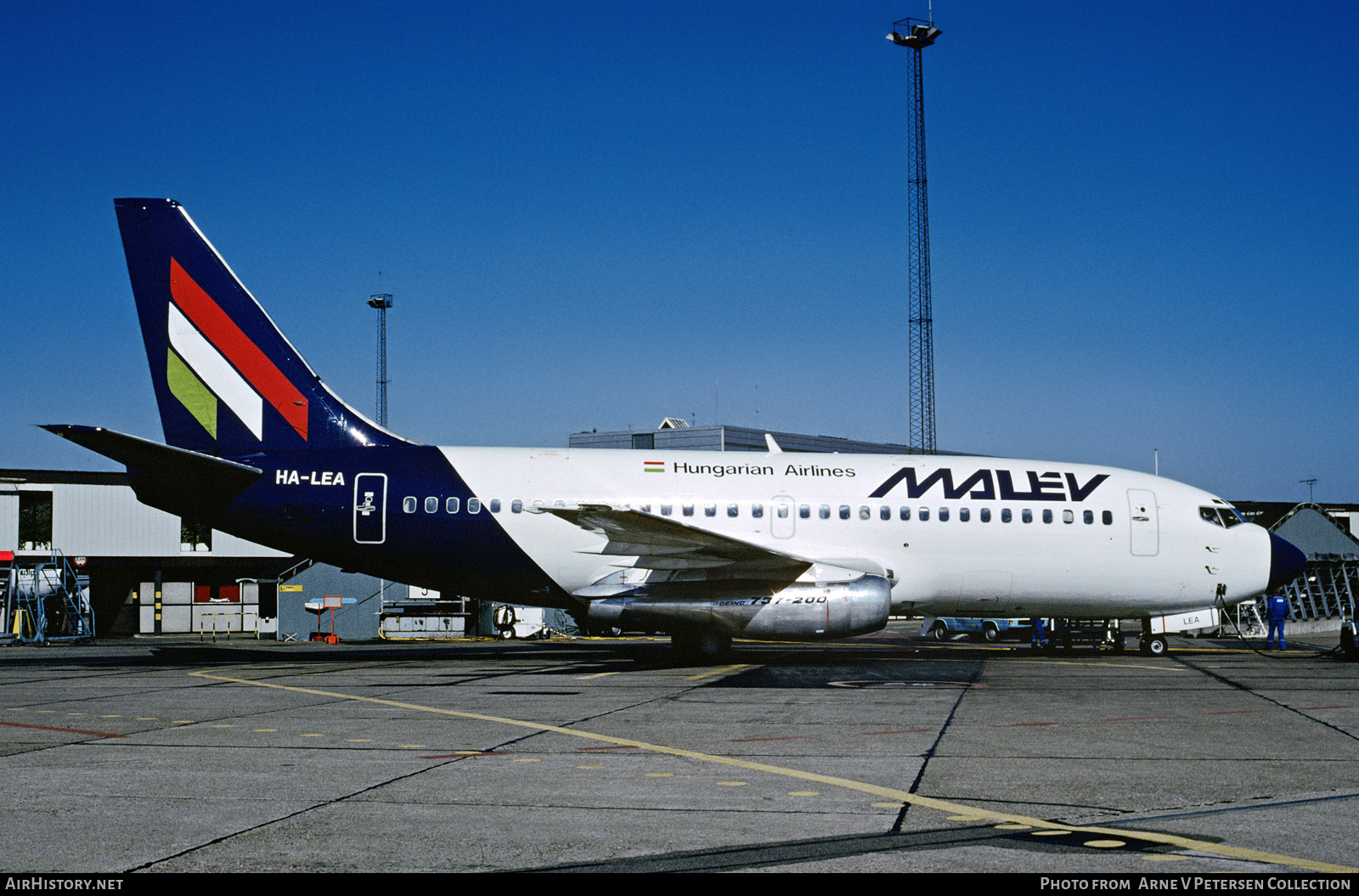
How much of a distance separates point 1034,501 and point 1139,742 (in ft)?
41.0

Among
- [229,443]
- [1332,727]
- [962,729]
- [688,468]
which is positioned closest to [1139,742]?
[962,729]

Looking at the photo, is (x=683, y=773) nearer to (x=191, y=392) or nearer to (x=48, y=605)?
(x=191, y=392)

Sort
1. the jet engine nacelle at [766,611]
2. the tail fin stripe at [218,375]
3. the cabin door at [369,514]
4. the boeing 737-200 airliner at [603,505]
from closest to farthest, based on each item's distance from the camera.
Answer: the jet engine nacelle at [766,611] < the boeing 737-200 airliner at [603,505] < the cabin door at [369,514] < the tail fin stripe at [218,375]

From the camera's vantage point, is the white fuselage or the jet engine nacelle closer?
the jet engine nacelle

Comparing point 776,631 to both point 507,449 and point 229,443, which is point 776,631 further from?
point 229,443

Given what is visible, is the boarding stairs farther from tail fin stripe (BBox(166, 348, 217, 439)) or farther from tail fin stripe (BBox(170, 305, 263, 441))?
tail fin stripe (BBox(170, 305, 263, 441))

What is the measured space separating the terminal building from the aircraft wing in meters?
16.1

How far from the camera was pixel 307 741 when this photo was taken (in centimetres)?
1110

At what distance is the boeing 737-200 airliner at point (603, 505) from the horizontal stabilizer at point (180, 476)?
5cm

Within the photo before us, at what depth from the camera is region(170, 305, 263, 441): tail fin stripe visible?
2255cm

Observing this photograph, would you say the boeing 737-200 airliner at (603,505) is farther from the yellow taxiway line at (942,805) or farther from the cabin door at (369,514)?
the yellow taxiway line at (942,805)

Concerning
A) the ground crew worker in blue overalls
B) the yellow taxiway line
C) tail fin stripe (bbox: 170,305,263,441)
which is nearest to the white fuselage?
tail fin stripe (bbox: 170,305,263,441)

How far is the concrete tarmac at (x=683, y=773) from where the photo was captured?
642cm

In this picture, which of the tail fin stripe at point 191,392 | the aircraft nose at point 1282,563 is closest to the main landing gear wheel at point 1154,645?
the aircraft nose at point 1282,563
